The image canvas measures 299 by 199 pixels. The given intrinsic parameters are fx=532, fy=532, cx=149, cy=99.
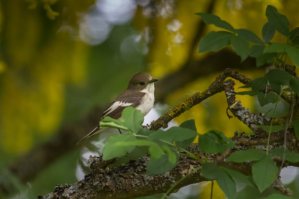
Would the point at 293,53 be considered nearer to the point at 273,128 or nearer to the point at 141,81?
the point at 273,128

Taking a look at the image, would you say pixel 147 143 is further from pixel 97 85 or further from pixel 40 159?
pixel 97 85

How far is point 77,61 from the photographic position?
5211mm

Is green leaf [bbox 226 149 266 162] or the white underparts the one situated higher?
the white underparts

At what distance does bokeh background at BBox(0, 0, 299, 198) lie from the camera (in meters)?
4.83

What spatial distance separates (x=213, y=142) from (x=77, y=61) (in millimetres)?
3166

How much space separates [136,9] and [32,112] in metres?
1.50

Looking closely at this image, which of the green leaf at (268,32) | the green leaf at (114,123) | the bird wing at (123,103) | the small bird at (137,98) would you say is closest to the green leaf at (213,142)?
the green leaf at (114,123)

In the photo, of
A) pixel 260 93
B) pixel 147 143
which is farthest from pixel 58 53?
pixel 147 143

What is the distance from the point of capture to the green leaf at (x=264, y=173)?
2105 millimetres

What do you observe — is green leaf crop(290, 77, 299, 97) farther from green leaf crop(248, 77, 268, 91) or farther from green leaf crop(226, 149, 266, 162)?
green leaf crop(226, 149, 266, 162)

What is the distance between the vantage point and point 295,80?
248 cm

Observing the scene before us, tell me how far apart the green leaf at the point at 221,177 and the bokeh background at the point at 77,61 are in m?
2.04

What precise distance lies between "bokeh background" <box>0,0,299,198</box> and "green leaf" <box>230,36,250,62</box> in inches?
71.1

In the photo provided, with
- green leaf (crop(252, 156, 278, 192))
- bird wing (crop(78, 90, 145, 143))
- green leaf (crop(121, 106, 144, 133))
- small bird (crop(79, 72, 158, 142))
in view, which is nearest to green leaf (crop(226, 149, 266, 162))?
green leaf (crop(252, 156, 278, 192))
